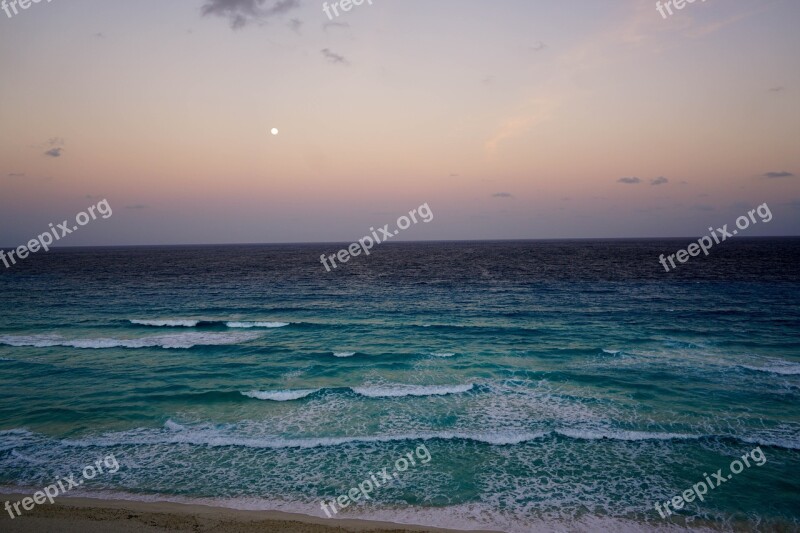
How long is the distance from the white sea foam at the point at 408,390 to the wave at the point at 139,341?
1270 centimetres

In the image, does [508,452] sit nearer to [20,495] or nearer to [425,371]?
[425,371]

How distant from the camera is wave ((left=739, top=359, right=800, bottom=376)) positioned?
20.5 m

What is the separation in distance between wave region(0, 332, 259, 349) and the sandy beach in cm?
1674

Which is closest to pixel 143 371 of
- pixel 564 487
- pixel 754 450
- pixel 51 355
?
pixel 51 355

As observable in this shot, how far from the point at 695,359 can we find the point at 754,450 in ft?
34.4

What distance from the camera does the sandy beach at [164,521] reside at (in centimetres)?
974

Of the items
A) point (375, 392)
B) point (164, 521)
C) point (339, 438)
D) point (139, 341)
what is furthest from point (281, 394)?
point (139, 341)

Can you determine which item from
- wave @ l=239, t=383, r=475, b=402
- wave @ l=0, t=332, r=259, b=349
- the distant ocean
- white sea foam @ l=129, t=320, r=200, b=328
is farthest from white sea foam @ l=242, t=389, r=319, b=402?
white sea foam @ l=129, t=320, r=200, b=328

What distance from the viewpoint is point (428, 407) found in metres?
17.5

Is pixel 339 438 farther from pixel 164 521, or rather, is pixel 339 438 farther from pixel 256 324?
pixel 256 324

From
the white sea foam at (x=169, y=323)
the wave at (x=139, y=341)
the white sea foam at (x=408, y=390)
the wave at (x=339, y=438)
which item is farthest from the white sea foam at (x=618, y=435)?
the white sea foam at (x=169, y=323)

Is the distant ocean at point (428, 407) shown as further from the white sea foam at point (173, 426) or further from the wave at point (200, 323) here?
the wave at point (200, 323)

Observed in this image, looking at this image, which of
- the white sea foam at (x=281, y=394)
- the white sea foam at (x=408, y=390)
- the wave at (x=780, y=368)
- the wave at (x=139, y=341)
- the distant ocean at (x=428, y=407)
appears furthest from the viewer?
the wave at (x=139, y=341)

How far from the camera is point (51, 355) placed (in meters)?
24.5
